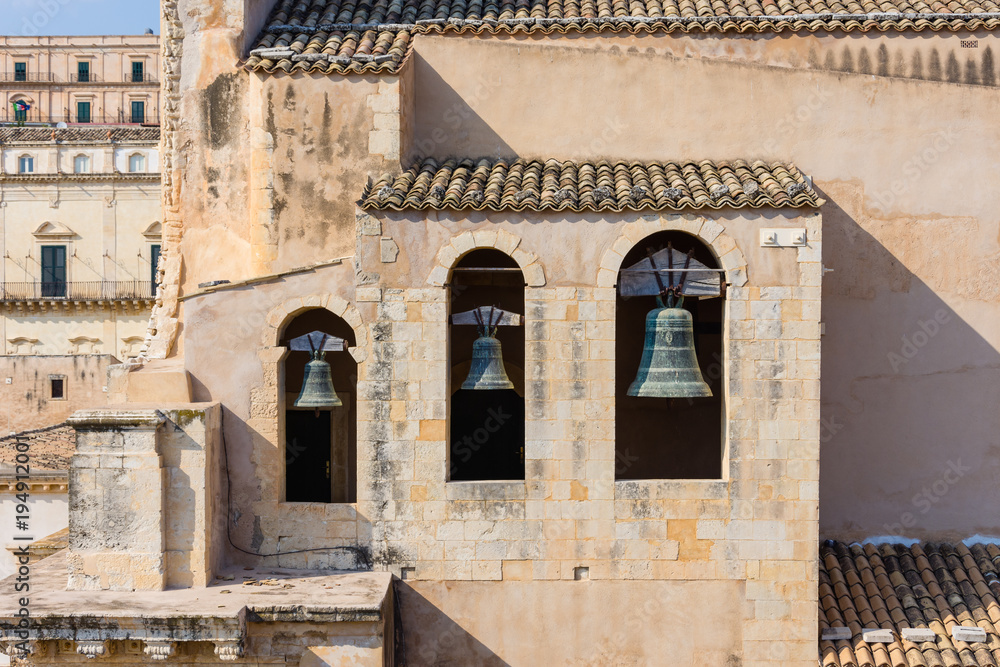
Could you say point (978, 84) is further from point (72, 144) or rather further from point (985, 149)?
point (72, 144)

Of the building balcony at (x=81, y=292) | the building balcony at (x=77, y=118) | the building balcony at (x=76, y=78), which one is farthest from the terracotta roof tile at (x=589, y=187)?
the building balcony at (x=76, y=78)

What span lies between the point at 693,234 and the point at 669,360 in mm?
→ 1187

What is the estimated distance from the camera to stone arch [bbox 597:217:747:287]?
9.75 m

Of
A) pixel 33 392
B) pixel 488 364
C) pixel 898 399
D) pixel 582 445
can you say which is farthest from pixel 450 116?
pixel 33 392

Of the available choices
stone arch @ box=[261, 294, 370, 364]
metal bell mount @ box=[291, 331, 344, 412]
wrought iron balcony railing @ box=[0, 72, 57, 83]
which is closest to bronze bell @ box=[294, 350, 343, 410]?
metal bell mount @ box=[291, 331, 344, 412]

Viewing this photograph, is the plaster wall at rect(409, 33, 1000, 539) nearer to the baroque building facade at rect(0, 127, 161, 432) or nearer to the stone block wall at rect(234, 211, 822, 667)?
the stone block wall at rect(234, 211, 822, 667)

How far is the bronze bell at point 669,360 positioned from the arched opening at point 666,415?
2.10 metres

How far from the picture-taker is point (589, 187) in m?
10.3

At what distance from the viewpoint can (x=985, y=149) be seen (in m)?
11.6

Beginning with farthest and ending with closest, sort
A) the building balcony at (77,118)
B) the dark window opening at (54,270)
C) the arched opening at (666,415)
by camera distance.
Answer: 1. the building balcony at (77,118)
2. the dark window opening at (54,270)
3. the arched opening at (666,415)

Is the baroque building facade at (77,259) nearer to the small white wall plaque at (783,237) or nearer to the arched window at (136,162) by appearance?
the arched window at (136,162)

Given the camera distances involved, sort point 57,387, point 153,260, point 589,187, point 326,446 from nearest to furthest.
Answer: point 589,187
point 326,446
point 57,387
point 153,260

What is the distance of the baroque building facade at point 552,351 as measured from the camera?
9578mm

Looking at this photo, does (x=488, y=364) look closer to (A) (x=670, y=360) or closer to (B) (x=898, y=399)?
(A) (x=670, y=360)
